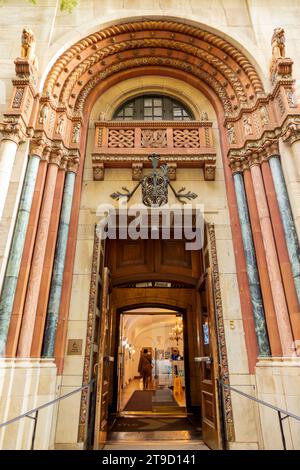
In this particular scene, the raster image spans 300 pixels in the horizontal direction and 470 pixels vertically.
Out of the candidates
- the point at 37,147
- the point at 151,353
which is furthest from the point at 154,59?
the point at 151,353

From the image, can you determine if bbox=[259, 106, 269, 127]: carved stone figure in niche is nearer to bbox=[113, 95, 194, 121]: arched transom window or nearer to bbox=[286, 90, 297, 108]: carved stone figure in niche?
bbox=[286, 90, 297, 108]: carved stone figure in niche

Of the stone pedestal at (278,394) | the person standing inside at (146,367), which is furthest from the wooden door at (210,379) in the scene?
the person standing inside at (146,367)

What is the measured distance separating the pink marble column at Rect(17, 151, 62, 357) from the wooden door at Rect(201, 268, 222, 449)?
243cm

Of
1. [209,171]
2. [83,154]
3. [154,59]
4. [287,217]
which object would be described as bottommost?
[287,217]

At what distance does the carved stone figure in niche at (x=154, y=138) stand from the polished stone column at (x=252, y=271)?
1.39 meters

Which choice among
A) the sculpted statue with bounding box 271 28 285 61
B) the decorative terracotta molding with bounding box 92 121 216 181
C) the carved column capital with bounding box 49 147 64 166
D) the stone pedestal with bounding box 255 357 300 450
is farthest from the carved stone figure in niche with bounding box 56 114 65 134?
the stone pedestal with bounding box 255 357 300 450

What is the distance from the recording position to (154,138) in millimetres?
5109

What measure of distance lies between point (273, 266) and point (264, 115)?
2468 millimetres

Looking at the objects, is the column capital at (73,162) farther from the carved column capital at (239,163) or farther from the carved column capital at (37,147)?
the carved column capital at (239,163)

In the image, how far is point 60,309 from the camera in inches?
A: 159

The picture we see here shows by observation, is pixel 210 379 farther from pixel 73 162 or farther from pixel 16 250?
pixel 73 162

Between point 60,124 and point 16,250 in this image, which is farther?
point 60,124

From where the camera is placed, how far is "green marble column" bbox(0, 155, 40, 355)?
3.45 metres

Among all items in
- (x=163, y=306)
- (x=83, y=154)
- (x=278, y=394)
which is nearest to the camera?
(x=278, y=394)
